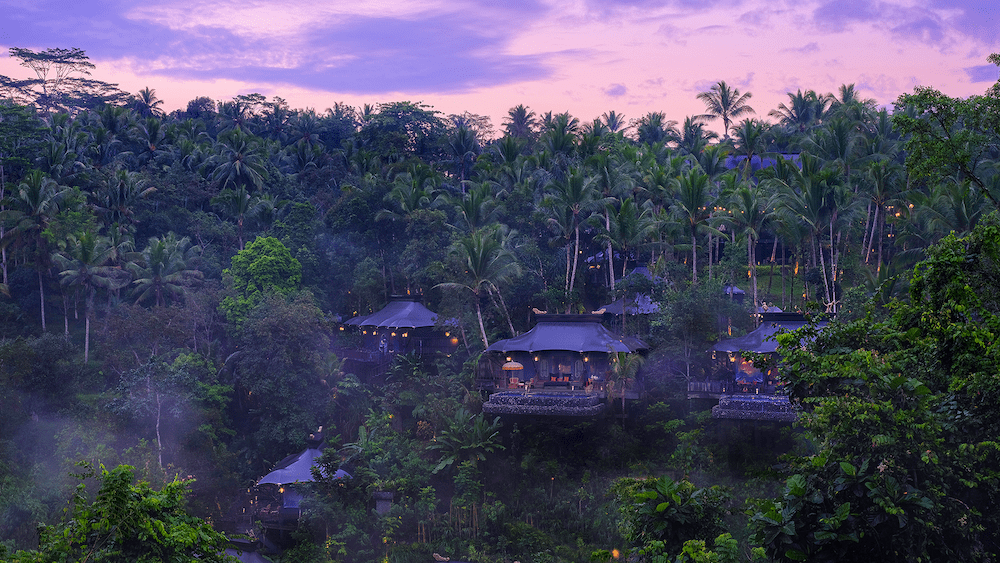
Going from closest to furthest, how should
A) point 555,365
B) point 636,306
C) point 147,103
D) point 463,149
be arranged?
1. point 555,365
2. point 636,306
3. point 463,149
4. point 147,103

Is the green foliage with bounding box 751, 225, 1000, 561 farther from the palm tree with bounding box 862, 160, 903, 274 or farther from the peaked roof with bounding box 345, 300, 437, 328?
A: the peaked roof with bounding box 345, 300, 437, 328

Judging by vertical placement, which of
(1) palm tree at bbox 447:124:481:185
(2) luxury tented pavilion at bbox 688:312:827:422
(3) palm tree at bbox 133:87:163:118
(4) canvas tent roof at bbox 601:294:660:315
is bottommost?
(2) luxury tented pavilion at bbox 688:312:827:422

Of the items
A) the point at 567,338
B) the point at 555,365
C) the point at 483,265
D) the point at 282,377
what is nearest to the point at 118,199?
the point at 282,377

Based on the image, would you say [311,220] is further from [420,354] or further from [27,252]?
[27,252]

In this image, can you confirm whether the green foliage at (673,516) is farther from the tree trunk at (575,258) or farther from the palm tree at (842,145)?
the palm tree at (842,145)

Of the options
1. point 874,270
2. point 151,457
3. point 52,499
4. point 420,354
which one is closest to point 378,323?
point 420,354

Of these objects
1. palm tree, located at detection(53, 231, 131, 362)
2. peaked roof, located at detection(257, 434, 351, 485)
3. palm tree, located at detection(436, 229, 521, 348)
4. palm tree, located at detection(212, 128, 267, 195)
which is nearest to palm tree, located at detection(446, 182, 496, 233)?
palm tree, located at detection(436, 229, 521, 348)

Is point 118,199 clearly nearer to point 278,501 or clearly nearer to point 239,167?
point 239,167
